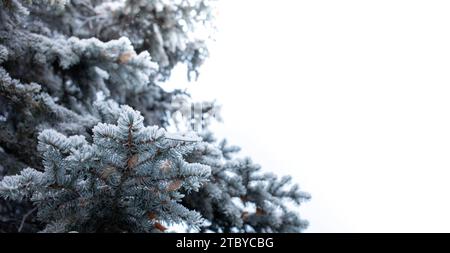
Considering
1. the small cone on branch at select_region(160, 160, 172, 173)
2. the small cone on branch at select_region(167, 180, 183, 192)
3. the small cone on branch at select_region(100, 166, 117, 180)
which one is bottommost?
the small cone on branch at select_region(167, 180, 183, 192)

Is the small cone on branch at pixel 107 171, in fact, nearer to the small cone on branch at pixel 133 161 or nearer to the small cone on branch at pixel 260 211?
the small cone on branch at pixel 133 161

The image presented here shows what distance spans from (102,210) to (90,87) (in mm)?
2041

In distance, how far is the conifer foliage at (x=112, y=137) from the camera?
1.79m

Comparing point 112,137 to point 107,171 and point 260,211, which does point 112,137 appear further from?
point 260,211

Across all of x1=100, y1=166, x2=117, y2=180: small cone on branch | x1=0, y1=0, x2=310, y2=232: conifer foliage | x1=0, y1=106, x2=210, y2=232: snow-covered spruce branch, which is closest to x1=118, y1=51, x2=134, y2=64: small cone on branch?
x1=0, y1=0, x2=310, y2=232: conifer foliage

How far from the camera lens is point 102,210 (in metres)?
1.97

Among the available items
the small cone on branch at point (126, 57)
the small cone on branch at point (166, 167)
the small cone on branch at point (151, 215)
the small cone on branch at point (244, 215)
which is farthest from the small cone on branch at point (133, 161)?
the small cone on branch at point (244, 215)

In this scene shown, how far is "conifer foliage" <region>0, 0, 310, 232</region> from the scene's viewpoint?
179cm

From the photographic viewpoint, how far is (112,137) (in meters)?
1.71

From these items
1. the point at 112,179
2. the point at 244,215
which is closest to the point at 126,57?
the point at 112,179

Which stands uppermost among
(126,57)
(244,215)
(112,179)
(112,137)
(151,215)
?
(126,57)

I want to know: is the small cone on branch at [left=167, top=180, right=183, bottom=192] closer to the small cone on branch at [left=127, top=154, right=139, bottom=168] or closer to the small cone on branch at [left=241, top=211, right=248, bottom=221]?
the small cone on branch at [left=127, top=154, right=139, bottom=168]
